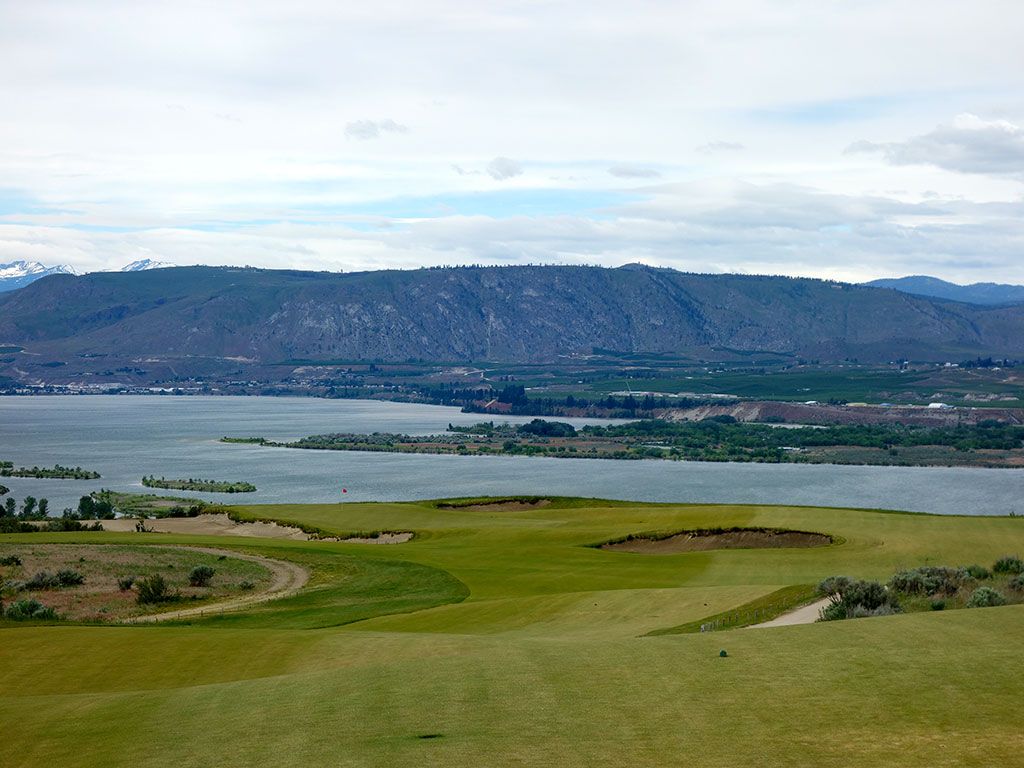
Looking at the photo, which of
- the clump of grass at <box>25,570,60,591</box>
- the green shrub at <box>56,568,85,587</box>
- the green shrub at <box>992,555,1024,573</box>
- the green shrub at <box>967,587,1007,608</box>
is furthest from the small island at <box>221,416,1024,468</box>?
the green shrub at <box>967,587,1007,608</box>

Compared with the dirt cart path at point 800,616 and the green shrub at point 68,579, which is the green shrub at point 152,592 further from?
the dirt cart path at point 800,616

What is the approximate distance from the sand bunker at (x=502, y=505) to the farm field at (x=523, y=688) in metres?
A: 37.4

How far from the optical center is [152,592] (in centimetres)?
3609

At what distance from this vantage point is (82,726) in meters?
16.0

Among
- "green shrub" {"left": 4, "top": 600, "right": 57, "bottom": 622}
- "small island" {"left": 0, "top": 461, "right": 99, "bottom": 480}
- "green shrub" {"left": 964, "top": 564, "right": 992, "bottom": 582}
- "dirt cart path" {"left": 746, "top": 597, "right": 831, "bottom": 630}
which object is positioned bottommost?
"small island" {"left": 0, "top": 461, "right": 99, "bottom": 480}

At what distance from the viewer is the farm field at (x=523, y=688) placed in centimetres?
1327

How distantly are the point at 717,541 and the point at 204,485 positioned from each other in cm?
5907

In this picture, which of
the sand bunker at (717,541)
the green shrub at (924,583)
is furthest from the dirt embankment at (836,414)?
the green shrub at (924,583)

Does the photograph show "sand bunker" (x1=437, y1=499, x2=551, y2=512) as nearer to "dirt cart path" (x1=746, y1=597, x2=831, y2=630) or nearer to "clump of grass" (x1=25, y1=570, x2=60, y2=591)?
"clump of grass" (x1=25, y1=570, x2=60, y2=591)

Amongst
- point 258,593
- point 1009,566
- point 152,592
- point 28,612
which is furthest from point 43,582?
point 1009,566

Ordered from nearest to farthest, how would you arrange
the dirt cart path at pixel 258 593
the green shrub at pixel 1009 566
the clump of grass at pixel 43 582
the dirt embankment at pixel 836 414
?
the green shrub at pixel 1009 566 < the dirt cart path at pixel 258 593 < the clump of grass at pixel 43 582 < the dirt embankment at pixel 836 414

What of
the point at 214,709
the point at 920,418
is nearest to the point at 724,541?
the point at 214,709

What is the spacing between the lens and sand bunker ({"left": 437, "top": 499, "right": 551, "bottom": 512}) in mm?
70438

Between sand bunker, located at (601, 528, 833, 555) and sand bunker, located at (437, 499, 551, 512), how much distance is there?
65.9 feet
